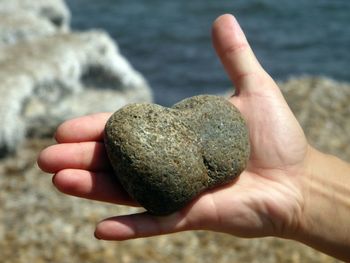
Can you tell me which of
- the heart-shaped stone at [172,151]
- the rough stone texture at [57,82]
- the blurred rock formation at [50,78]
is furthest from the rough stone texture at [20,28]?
the heart-shaped stone at [172,151]

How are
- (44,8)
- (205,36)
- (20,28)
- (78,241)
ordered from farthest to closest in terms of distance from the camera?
(205,36)
(44,8)
(20,28)
(78,241)

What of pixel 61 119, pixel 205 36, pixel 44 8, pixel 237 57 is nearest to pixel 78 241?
pixel 61 119

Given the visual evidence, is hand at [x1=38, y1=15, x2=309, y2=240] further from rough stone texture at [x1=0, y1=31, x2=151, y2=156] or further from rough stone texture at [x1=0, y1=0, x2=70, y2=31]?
rough stone texture at [x1=0, y1=0, x2=70, y2=31]

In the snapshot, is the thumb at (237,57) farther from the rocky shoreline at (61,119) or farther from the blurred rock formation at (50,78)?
the blurred rock formation at (50,78)

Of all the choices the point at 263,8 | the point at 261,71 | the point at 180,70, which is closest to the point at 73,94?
the point at 261,71

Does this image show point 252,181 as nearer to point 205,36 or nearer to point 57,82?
point 57,82

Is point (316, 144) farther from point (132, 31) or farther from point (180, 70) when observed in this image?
point (132, 31)
